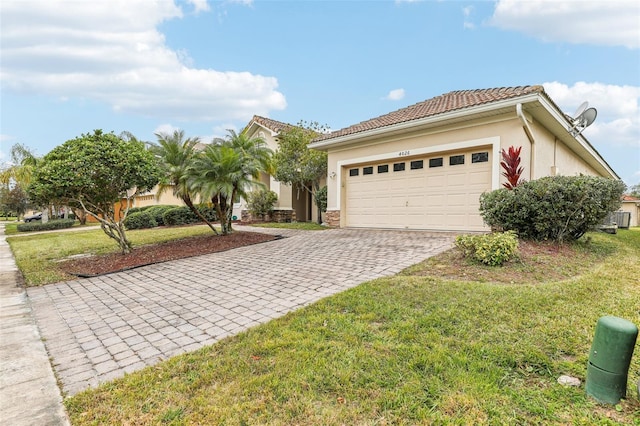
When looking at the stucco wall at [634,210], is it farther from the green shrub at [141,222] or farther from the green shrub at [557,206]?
the green shrub at [141,222]

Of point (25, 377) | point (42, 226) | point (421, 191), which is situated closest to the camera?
point (25, 377)

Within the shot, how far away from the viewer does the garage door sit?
9.84m

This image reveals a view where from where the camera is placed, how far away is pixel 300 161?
15492 millimetres

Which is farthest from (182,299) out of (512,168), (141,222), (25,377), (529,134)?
(141,222)

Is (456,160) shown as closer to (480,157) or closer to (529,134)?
(480,157)

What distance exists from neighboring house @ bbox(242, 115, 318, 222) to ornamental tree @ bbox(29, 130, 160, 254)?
9.65 m

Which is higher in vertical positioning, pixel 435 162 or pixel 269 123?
pixel 269 123

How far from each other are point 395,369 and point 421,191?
9051 mm

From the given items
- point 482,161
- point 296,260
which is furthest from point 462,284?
point 482,161

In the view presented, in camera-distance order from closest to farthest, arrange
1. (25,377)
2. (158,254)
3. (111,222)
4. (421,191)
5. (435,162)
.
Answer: (25,377), (111,222), (158,254), (435,162), (421,191)

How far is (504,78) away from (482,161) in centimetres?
591

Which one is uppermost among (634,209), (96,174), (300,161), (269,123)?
(269,123)

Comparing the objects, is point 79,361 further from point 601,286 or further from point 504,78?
point 504,78

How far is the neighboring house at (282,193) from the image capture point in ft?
59.8
